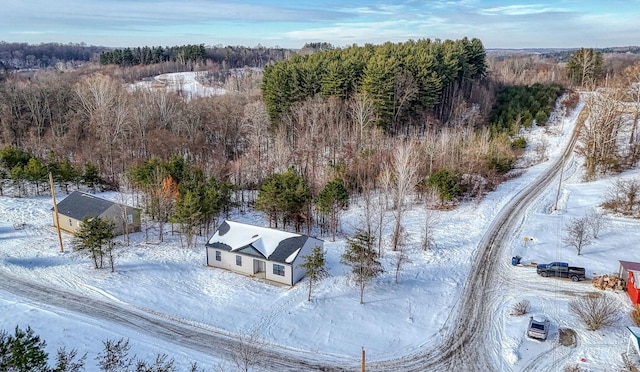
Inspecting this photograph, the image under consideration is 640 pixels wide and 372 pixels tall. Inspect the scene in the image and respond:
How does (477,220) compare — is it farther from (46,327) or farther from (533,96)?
(533,96)

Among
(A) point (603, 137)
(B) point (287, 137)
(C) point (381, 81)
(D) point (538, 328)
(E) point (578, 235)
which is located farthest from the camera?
(B) point (287, 137)

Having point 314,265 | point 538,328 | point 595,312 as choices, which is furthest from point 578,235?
point 314,265

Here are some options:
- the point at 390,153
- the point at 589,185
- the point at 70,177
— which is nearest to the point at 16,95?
the point at 70,177

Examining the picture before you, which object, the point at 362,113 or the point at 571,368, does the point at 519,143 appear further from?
the point at 571,368

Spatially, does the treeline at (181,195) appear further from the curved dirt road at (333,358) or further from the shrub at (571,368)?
the shrub at (571,368)

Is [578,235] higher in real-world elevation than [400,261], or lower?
higher

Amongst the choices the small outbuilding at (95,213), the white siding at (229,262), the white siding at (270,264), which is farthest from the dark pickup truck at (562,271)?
the small outbuilding at (95,213)

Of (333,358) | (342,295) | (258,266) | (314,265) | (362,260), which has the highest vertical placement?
(362,260)
